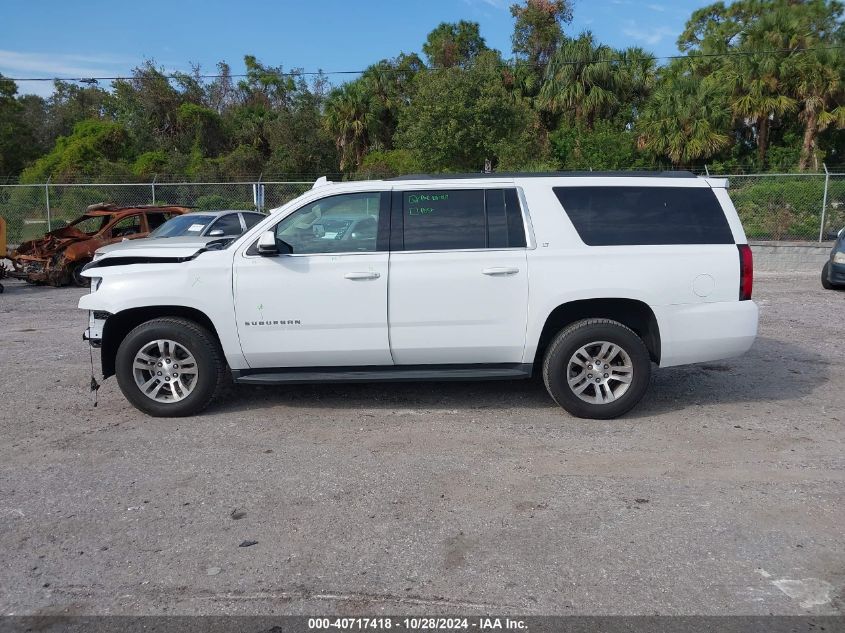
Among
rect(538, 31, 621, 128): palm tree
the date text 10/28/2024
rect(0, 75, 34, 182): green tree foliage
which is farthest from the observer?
rect(0, 75, 34, 182): green tree foliage

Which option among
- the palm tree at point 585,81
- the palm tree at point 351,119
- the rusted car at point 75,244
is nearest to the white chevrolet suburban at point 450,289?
the rusted car at point 75,244

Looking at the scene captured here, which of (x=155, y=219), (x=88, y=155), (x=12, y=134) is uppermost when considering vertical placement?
(x=12, y=134)

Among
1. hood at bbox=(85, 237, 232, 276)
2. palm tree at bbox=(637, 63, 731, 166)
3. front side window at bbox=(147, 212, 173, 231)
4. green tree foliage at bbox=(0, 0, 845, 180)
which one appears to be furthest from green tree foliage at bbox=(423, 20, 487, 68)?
hood at bbox=(85, 237, 232, 276)

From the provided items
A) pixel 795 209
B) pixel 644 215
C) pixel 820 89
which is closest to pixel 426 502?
pixel 644 215

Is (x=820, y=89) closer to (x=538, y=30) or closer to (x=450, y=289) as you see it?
(x=538, y=30)

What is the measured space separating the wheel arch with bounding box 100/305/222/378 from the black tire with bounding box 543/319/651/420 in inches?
108

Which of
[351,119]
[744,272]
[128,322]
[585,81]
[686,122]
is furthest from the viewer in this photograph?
[351,119]

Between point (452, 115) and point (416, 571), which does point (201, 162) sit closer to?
point (452, 115)

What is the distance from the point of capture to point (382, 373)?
5645mm

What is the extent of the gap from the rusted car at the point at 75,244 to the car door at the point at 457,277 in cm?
1030

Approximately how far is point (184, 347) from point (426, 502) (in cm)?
256

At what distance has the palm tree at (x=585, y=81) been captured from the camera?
31859 mm

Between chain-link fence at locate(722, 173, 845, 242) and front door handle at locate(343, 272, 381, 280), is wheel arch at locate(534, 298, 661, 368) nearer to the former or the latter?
front door handle at locate(343, 272, 381, 280)

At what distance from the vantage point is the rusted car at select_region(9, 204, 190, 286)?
14.1 metres
